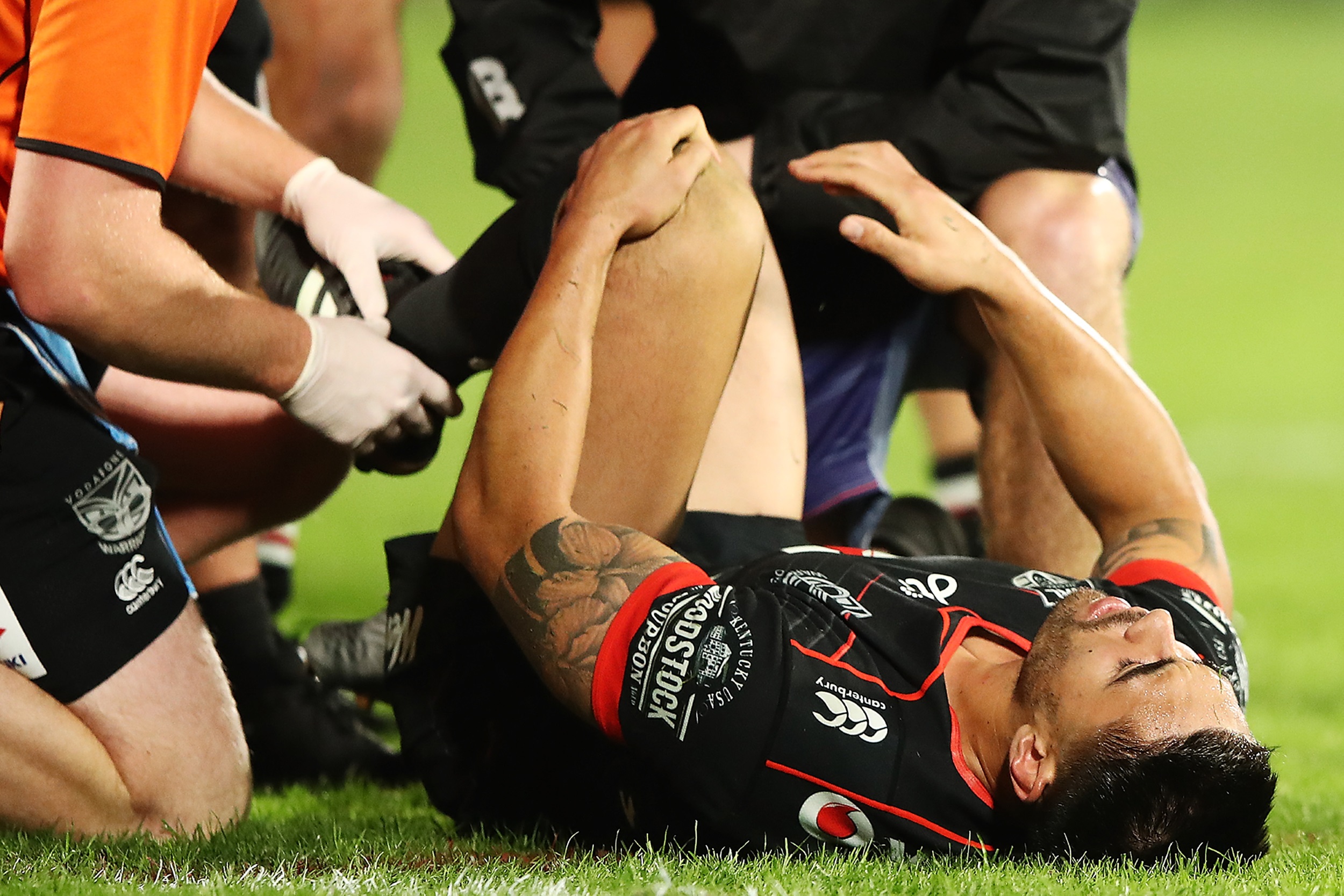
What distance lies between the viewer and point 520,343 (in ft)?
7.04

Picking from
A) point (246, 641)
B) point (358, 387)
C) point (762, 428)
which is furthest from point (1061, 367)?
point (246, 641)

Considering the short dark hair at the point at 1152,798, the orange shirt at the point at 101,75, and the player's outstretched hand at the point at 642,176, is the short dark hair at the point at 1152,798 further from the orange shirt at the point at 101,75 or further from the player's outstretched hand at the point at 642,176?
the orange shirt at the point at 101,75

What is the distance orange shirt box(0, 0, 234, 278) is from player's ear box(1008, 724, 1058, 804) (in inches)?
53.1

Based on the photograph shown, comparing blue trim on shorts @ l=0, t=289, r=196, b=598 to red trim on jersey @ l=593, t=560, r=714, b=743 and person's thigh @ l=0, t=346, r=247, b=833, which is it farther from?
red trim on jersey @ l=593, t=560, r=714, b=743

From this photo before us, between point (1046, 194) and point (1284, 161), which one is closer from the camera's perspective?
point (1046, 194)

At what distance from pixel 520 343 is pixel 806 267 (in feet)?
3.44

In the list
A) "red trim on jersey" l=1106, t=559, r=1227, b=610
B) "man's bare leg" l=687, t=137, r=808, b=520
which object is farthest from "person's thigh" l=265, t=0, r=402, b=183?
"red trim on jersey" l=1106, t=559, r=1227, b=610

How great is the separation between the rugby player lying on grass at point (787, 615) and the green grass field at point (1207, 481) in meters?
0.09

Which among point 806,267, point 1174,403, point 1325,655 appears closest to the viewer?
point 806,267

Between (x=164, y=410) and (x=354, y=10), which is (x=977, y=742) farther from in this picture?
(x=354, y=10)

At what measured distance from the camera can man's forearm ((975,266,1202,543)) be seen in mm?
2463

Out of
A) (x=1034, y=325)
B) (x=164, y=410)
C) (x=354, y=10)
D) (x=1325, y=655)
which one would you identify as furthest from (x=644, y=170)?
(x=1325, y=655)

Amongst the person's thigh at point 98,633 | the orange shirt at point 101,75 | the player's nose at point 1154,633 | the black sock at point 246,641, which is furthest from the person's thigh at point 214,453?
the player's nose at point 1154,633

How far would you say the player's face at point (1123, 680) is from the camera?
1.91 m
